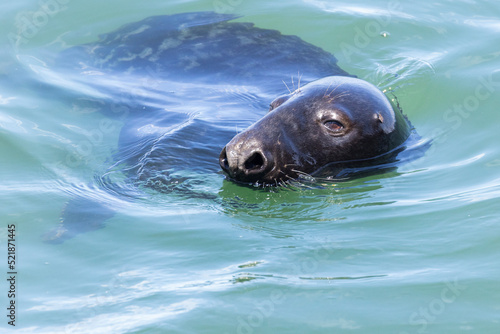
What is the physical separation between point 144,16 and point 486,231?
717cm

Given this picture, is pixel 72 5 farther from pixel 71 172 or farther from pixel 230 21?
pixel 71 172

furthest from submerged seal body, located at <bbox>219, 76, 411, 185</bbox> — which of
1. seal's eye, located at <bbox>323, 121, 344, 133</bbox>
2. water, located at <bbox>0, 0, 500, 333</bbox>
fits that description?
water, located at <bbox>0, 0, 500, 333</bbox>

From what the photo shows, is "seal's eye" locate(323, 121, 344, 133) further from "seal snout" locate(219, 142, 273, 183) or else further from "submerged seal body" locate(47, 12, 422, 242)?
"seal snout" locate(219, 142, 273, 183)

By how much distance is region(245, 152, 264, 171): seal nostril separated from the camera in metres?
5.89

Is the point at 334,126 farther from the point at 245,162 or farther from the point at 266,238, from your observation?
the point at 266,238

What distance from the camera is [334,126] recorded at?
6414mm

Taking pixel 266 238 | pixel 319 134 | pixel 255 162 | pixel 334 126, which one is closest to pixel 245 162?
pixel 255 162

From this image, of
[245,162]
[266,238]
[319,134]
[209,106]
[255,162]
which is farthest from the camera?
[209,106]

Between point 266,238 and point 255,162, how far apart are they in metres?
0.77

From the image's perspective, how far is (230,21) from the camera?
10477 mm

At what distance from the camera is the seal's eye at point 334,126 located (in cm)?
640

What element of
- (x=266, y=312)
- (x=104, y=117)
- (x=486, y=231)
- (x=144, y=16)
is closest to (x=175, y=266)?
(x=266, y=312)

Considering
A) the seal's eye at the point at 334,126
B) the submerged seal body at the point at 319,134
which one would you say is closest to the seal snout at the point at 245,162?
the submerged seal body at the point at 319,134

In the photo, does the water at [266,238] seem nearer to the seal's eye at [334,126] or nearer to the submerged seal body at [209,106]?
the submerged seal body at [209,106]
